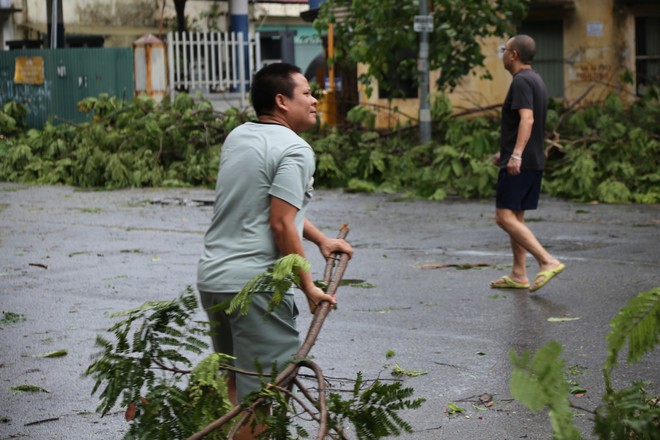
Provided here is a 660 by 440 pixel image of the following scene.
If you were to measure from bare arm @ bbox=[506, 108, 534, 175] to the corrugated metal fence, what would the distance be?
61.3 ft

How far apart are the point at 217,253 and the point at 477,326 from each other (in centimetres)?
380

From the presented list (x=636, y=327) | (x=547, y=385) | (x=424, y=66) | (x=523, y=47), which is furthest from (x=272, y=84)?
(x=424, y=66)

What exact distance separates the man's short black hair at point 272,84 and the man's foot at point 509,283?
16.8 feet

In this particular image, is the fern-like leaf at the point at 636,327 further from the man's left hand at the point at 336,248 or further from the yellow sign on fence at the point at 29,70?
the yellow sign on fence at the point at 29,70

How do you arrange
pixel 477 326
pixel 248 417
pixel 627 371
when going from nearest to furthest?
1. pixel 248 417
2. pixel 627 371
3. pixel 477 326

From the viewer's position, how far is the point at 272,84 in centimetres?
461

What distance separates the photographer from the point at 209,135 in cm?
2003

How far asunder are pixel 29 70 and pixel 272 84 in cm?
2442

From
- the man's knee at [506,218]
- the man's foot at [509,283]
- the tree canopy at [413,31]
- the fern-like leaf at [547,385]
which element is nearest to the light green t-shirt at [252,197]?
the fern-like leaf at [547,385]

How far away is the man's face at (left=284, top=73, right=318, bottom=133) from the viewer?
461 centimetres

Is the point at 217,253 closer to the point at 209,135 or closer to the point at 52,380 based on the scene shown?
the point at 52,380

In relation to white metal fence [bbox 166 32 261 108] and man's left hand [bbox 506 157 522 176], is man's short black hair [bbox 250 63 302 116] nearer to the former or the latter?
man's left hand [bbox 506 157 522 176]

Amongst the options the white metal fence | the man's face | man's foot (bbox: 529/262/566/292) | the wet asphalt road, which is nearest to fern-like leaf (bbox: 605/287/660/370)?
the wet asphalt road

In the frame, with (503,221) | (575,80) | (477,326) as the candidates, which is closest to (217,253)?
(477,326)
